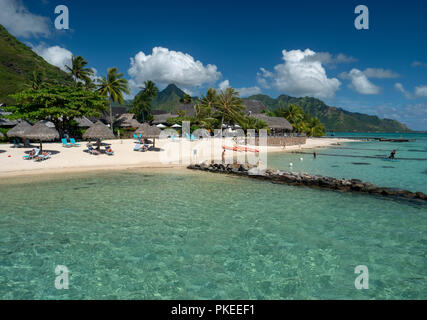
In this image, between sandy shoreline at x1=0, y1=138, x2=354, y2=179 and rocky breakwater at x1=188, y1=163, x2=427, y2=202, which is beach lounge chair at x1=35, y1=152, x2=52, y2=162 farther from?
rocky breakwater at x1=188, y1=163, x2=427, y2=202

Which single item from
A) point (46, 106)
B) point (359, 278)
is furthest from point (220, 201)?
Result: point (46, 106)

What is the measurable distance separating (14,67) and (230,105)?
12136cm

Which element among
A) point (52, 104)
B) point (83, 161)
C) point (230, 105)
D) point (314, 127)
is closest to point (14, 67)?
point (52, 104)

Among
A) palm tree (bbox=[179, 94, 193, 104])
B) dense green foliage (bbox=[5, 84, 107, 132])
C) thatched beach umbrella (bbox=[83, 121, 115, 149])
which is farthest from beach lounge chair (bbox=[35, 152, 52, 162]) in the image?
palm tree (bbox=[179, 94, 193, 104])

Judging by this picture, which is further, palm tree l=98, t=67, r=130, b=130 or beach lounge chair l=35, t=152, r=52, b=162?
palm tree l=98, t=67, r=130, b=130

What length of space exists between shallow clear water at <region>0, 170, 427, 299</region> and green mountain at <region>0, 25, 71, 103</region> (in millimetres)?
56343

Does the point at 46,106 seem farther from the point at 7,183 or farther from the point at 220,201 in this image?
the point at 220,201

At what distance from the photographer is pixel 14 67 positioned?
11162 centimetres

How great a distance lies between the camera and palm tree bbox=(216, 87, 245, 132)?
4762 centimetres

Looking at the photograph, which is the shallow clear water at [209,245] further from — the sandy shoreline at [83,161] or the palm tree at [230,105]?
the palm tree at [230,105]

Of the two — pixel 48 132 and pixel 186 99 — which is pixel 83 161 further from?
pixel 186 99

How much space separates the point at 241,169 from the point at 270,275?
14.9 m

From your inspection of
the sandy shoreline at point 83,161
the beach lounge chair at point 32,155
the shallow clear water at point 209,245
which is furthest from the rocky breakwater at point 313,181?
the beach lounge chair at point 32,155

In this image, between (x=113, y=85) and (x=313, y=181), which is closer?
(x=313, y=181)
